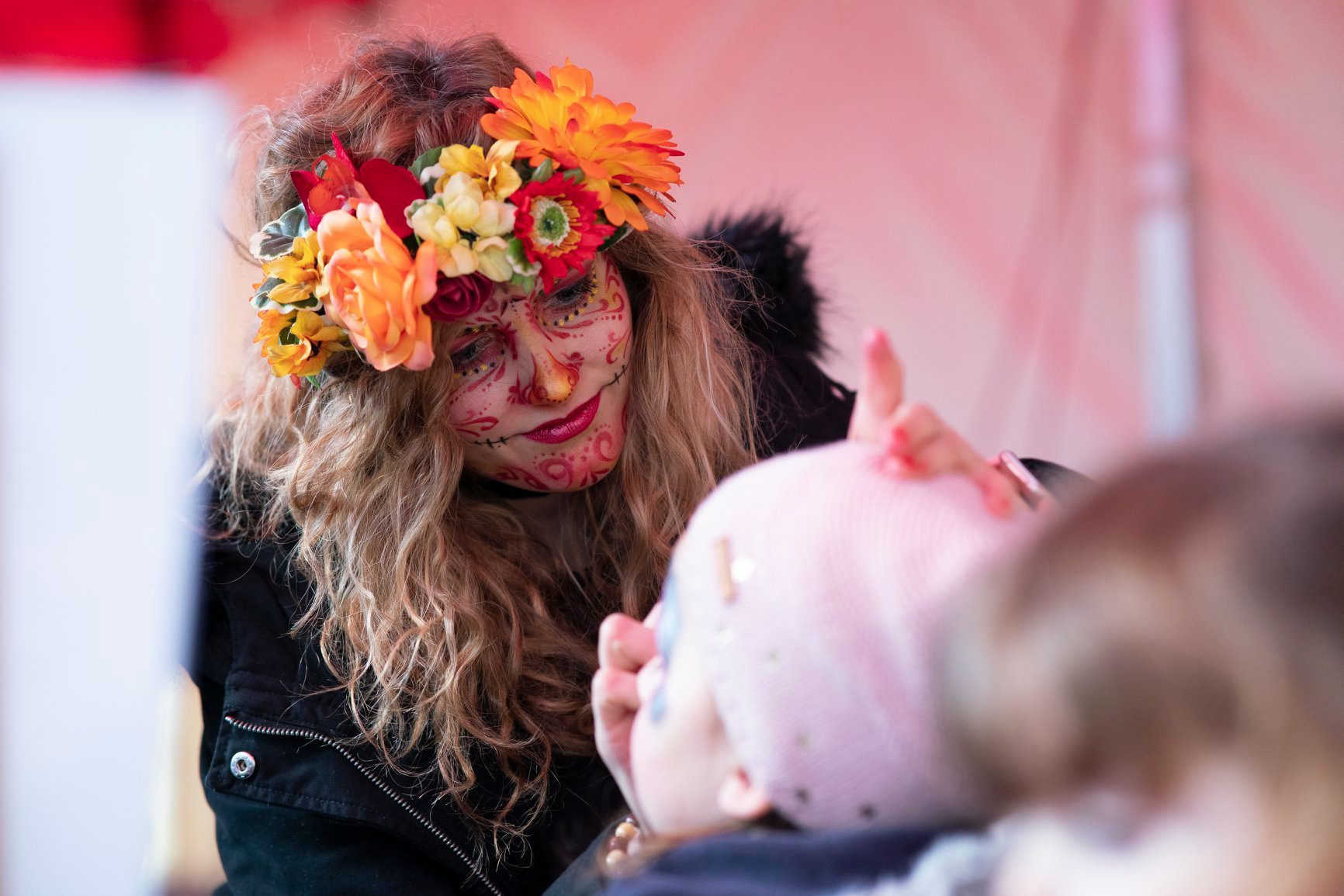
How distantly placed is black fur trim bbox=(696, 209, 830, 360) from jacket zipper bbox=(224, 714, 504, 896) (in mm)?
644

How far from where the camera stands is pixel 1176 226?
7.23ft

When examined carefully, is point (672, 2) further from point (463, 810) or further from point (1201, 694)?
point (1201, 694)

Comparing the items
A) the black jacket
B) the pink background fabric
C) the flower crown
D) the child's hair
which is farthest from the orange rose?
the pink background fabric

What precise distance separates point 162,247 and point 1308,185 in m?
2.15

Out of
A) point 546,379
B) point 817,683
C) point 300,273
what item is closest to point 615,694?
point 817,683

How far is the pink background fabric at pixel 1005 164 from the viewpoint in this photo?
216 centimetres

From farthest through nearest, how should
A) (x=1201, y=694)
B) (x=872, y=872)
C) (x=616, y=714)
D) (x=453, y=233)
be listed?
(x=453, y=233), (x=616, y=714), (x=872, y=872), (x=1201, y=694)

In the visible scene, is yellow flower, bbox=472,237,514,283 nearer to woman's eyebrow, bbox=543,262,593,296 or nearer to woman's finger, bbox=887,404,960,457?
woman's eyebrow, bbox=543,262,593,296

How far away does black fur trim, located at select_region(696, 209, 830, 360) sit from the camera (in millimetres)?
1389

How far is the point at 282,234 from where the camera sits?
1.04 meters

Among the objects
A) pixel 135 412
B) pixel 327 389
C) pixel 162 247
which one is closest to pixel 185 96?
pixel 162 247

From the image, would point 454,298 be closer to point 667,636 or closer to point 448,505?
point 448,505

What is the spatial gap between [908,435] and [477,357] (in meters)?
0.53

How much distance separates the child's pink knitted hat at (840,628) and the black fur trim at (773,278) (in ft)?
2.60
